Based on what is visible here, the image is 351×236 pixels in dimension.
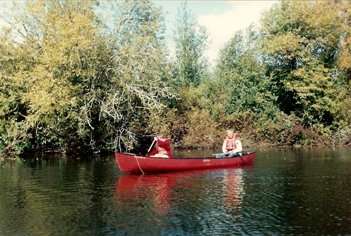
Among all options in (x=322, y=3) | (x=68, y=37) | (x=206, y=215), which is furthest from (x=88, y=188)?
(x=322, y=3)

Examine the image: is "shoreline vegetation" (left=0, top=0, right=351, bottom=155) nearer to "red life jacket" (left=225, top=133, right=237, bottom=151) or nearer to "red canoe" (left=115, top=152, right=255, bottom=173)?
"red life jacket" (left=225, top=133, right=237, bottom=151)

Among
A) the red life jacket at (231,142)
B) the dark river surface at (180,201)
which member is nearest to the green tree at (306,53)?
the red life jacket at (231,142)

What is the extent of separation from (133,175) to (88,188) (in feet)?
15.0

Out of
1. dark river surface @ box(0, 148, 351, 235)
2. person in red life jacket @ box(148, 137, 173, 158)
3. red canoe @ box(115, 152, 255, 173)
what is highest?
person in red life jacket @ box(148, 137, 173, 158)

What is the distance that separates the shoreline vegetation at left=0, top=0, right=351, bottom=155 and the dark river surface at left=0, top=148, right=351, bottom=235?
853cm

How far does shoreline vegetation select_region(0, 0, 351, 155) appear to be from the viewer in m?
33.0

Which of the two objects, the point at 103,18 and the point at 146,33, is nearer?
the point at 103,18

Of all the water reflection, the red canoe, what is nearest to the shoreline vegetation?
the red canoe

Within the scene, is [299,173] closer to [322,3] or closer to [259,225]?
[259,225]

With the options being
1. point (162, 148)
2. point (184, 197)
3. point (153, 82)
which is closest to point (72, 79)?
point (153, 82)

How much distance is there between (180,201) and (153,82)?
1909 centimetres

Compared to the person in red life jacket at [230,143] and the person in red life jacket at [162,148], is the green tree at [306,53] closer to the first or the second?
the person in red life jacket at [230,143]

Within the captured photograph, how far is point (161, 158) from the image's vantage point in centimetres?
2402

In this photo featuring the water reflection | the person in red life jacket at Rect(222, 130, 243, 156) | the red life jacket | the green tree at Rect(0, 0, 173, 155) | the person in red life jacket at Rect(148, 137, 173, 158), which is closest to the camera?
the water reflection
